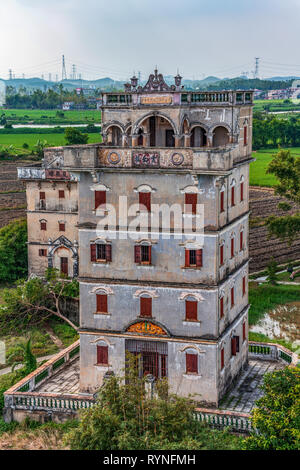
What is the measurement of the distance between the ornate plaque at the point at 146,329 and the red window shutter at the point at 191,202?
5.67m

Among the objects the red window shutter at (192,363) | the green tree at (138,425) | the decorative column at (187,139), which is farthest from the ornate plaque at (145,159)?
the green tree at (138,425)

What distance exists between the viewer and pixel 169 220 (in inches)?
1248

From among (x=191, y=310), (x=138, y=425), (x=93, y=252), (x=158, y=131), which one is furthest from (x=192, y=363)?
(x=158, y=131)

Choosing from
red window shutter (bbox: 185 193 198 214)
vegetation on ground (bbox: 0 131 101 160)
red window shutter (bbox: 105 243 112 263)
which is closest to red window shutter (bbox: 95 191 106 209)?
red window shutter (bbox: 105 243 112 263)

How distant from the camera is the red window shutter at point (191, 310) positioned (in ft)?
104

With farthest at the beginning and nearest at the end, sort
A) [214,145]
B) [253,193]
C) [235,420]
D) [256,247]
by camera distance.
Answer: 1. [253,193]
2. [256,247]
3. [214,145]
4. [235,420]

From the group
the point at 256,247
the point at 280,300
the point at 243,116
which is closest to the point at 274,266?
the point at 280,300

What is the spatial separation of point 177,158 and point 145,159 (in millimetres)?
1530

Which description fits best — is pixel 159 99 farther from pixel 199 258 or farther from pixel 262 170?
pixel 262 170

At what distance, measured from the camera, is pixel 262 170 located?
11006 cm

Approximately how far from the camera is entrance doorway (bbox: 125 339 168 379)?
107 ft

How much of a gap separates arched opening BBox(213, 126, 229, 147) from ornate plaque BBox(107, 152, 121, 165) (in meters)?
5.45
